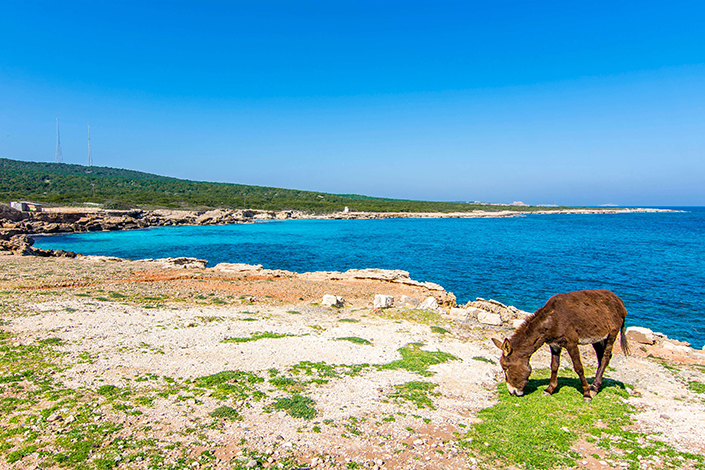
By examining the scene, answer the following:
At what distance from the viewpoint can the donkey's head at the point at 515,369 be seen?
28.5 feet

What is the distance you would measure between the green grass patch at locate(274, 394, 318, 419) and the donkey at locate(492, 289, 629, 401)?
4.54m

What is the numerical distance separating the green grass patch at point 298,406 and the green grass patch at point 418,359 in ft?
10.5

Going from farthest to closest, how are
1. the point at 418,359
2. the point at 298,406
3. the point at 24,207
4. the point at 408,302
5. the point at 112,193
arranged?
the point at 112,193 → the point at 24,207 → the point at 408,302 → the point at 418,359 → the point at 298,406

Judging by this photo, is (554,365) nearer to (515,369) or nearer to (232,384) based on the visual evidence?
(515,369)

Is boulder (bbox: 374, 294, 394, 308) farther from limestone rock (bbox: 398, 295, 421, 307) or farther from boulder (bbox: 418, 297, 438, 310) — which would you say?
boulder (bbox: 418, 297, 438, 310)

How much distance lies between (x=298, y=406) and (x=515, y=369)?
5.12 m

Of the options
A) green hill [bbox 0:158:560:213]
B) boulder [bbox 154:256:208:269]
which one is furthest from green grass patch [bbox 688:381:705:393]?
green hill [bbox 0:158:560:213]

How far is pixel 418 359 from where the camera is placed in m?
11.7

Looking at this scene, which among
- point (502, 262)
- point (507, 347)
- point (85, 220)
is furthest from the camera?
point (85, 220)

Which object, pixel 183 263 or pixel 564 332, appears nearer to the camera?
pixel 564 332

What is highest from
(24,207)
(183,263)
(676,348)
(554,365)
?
(24,207)

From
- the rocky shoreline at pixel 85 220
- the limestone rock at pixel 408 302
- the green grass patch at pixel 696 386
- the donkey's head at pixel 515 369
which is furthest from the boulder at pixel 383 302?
the rocky shoreline at pixel 85 220

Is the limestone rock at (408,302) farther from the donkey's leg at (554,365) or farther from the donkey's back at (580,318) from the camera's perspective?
the donkey's back at (580,318)

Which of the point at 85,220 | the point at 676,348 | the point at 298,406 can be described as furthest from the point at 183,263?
the point at 85,220
